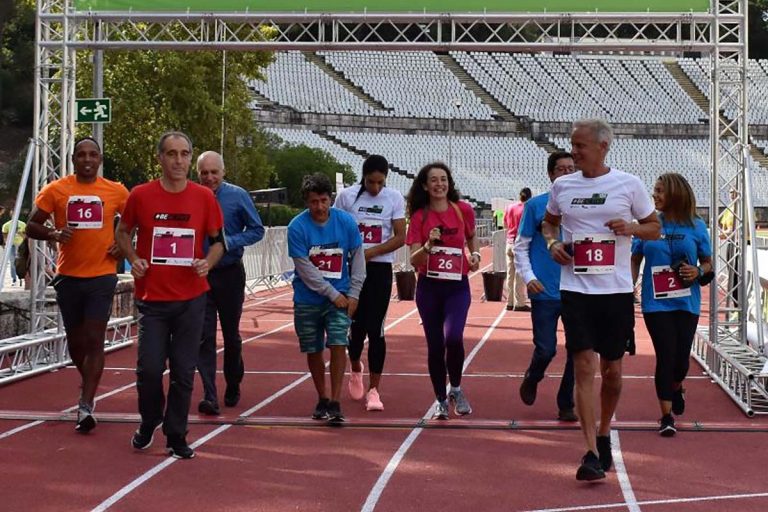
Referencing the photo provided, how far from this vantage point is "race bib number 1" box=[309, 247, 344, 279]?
8.41m

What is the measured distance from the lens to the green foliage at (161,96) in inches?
1340

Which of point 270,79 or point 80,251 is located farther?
point 270,79

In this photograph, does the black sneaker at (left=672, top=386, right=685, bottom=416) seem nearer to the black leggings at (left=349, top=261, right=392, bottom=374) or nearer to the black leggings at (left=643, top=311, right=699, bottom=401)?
the black leggings at (left=643, top=311, right=699, bottom=401)

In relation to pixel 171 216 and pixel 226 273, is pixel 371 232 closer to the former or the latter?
pixel 226 273

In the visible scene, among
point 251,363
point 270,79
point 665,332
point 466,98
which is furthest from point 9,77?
point 665,332

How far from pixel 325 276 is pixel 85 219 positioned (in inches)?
66.8

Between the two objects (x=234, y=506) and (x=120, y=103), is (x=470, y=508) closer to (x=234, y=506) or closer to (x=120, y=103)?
(x=234, y=506)

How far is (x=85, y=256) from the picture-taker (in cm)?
842

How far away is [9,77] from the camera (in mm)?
75875

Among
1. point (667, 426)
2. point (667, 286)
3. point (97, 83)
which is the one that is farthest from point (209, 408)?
point (97, 83)

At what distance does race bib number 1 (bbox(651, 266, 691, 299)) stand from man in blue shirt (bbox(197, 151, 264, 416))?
2.81m

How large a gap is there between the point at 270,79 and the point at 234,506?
235 ft

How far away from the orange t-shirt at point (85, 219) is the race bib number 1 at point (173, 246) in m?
1.44

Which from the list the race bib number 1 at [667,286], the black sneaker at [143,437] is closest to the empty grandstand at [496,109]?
the race bib number 1 at [667,286]
